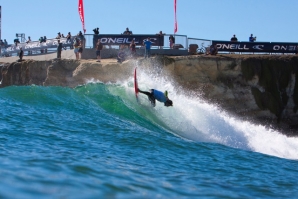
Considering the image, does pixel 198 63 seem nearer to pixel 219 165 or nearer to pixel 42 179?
pixel 219 165

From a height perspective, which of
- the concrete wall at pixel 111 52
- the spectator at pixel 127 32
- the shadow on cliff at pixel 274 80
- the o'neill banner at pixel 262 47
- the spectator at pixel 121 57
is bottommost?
the shadow on cliff at pixel 274 80

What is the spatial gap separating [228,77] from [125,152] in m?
15.5

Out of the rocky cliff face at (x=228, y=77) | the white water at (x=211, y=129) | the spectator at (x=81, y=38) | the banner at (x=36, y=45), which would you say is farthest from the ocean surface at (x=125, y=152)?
the banner at (x=36, y=45)

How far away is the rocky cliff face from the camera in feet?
74.0

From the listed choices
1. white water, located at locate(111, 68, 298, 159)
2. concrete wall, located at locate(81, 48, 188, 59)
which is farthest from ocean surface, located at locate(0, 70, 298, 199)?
concrete wall, located at locate(81, 48, 188, 59)

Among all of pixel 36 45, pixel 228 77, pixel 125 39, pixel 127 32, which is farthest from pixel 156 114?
pixel 36 45

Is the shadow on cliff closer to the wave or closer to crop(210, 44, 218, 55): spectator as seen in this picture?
crop(210, 44, 218, 55): spectator

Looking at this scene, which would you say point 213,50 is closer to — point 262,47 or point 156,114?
point 262,47

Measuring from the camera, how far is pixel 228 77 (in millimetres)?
23141

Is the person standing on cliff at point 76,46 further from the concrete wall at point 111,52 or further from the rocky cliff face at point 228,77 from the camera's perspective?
the rocky cliff face at point 228,77

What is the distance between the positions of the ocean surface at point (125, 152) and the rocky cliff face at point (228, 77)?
4.79m

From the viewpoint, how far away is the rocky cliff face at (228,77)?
2255cm

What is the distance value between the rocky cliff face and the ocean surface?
15.7 feet

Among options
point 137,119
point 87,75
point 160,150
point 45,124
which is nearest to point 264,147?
point 137,119
